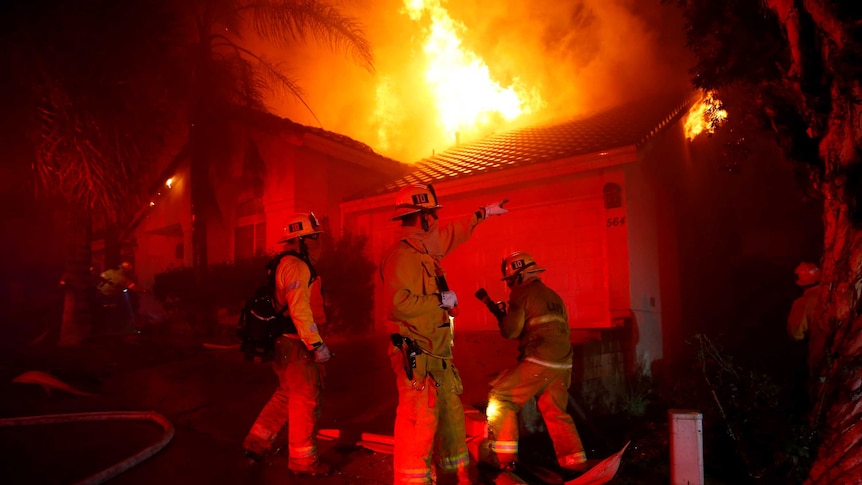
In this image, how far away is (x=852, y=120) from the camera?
5.09m

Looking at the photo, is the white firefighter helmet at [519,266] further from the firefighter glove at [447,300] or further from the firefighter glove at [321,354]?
the firefighter glove at [321,354]

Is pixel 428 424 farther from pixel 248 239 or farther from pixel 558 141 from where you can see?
pixel 248 239

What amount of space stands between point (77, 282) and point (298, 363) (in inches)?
372

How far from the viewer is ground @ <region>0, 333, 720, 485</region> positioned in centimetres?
524

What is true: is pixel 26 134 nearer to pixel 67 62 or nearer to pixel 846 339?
pixel 67 62

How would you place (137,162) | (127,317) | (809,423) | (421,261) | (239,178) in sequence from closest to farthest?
(421,261) → (809,423) → (137,162) → (239,178) → (127,317)

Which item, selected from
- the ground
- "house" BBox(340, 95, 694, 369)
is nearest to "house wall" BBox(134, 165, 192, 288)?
the ground

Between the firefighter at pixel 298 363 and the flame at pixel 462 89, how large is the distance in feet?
41.7

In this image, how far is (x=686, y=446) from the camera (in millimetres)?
4207

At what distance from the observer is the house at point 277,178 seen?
13586 mm

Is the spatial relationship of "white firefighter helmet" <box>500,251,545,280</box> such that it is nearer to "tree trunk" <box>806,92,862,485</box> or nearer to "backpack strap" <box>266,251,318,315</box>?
"backpack strap" <box>266,251,318,315</box>

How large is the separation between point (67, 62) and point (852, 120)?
439 inches

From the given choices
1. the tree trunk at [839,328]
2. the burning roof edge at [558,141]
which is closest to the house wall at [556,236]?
the burning roof edge at [558,141]

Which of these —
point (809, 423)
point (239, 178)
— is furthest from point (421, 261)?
point (239, 178)
